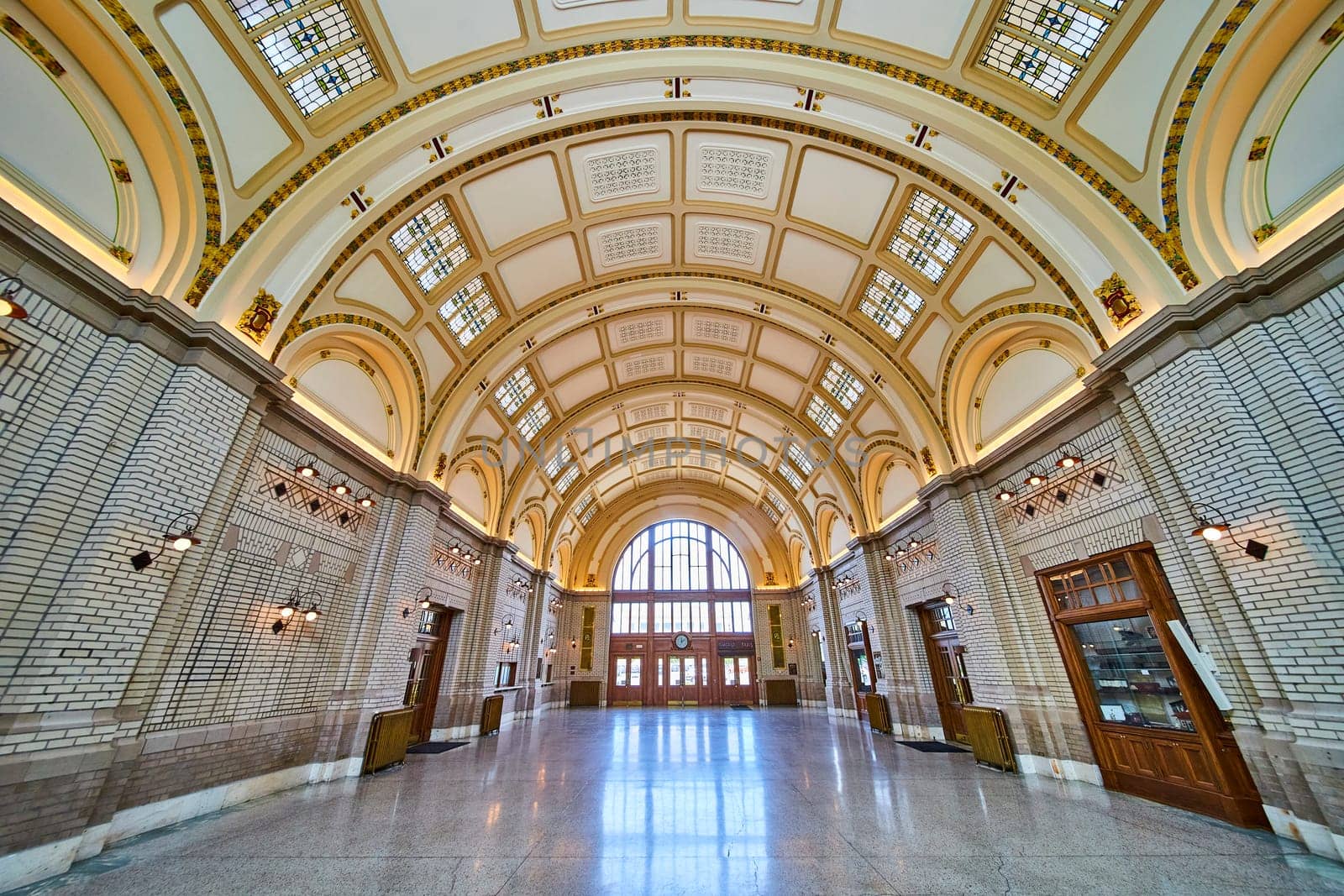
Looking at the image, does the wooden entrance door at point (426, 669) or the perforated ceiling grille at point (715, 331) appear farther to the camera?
the perforated ceiling grille at point (715, 331)

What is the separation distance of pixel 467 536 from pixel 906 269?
12970mm

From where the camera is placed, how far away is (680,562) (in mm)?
27328

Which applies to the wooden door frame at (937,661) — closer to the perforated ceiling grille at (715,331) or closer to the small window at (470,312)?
the perforated ceiling grille at (715,331)

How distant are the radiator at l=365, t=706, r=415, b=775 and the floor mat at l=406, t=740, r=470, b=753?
3.96 feet

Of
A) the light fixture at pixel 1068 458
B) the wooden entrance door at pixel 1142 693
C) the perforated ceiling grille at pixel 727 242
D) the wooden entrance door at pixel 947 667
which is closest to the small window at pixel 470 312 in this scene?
the perforated ceiling grille at pixel 727 242

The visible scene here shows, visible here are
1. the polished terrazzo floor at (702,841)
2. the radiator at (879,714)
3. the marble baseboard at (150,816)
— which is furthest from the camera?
the radiator at (879,714)

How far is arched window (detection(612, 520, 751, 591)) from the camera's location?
2678 centimetres

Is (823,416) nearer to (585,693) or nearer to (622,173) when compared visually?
(622,173)

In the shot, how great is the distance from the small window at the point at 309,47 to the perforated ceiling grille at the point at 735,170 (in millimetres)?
5689

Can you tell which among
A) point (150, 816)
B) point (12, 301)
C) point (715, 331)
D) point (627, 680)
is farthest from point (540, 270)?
point (627, 680)

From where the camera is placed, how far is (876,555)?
14875mm

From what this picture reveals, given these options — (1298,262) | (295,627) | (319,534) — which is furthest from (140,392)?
(1298,262)

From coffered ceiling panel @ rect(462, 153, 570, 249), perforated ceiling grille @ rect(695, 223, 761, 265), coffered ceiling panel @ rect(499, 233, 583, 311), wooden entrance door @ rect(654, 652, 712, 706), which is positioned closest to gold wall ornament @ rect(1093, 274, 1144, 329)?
perforated ceiling grille @ rect(695, 223, 761, 265)

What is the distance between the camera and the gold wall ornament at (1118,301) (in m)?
6.54
